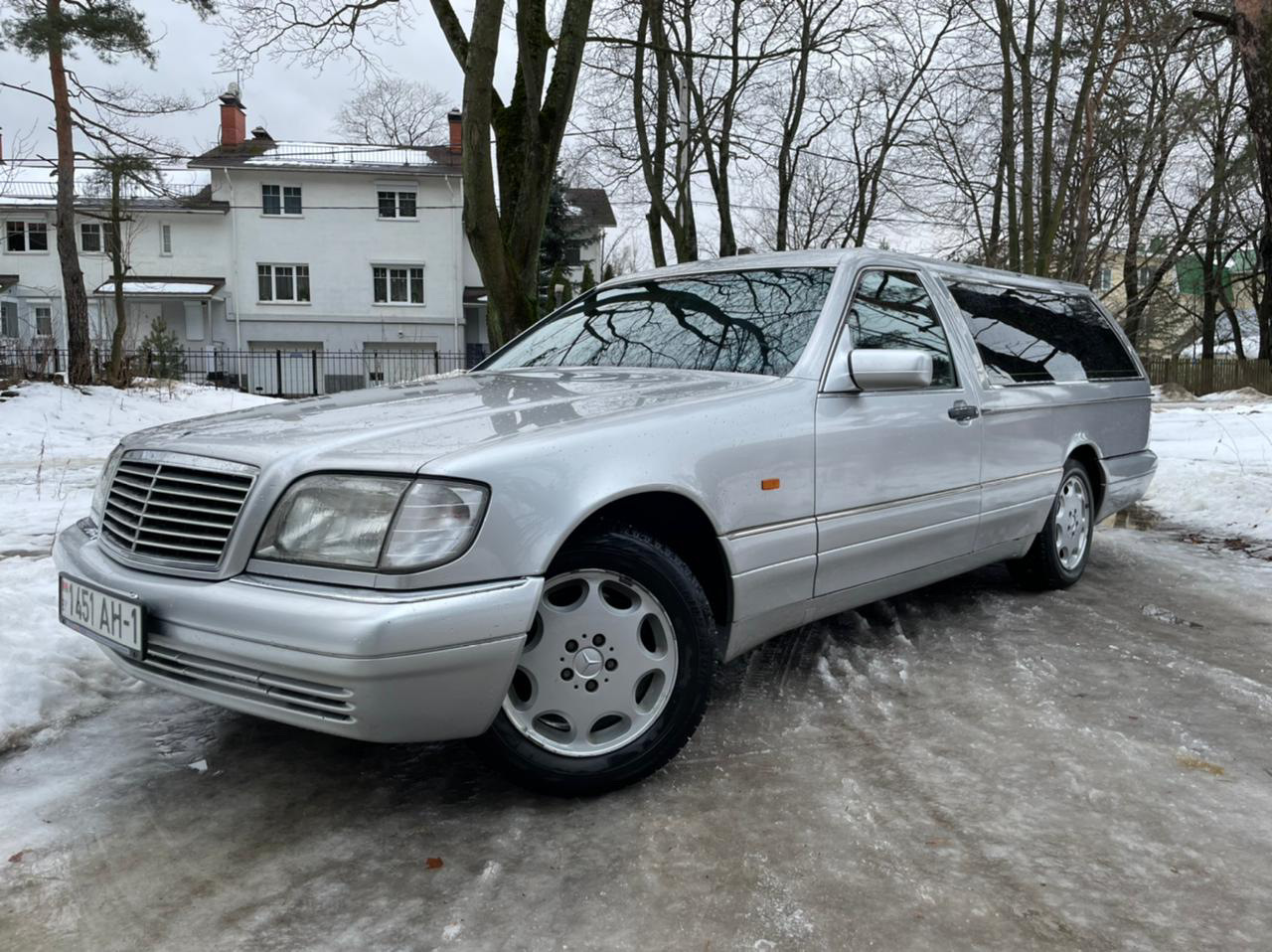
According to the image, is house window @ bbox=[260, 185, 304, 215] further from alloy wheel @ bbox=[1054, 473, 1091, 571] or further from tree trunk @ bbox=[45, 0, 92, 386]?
alloy wheel @ bbox=[1054, 473, 1091, 571]

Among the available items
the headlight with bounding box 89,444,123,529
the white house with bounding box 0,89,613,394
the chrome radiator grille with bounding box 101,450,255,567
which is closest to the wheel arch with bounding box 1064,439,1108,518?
the chrome radiator grille with bounding box 101,450,255,567

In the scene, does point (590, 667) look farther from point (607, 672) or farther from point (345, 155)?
point (345, 155)

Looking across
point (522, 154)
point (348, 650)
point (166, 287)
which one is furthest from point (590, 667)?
point (166, 287)

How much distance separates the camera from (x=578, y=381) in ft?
11.4

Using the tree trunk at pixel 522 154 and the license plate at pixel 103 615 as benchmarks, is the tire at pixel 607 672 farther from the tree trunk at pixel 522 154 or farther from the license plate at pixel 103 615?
the tree trunk at pixel 522 154

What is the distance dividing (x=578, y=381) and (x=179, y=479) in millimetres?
1347

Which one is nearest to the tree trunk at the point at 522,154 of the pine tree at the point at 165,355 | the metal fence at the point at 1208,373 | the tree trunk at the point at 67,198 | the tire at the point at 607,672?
the tire at the point at 607,672

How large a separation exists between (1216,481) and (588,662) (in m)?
7.55

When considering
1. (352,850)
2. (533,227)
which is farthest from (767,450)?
(533,227)

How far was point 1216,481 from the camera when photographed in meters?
8.33

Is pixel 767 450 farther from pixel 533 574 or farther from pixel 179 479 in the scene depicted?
pixel 179 479

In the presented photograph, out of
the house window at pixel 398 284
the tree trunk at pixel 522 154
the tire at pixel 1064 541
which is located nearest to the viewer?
the tire at pixel 1064 541

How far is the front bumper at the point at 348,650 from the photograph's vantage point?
225 cm

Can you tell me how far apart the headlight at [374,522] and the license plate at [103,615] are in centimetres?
44
